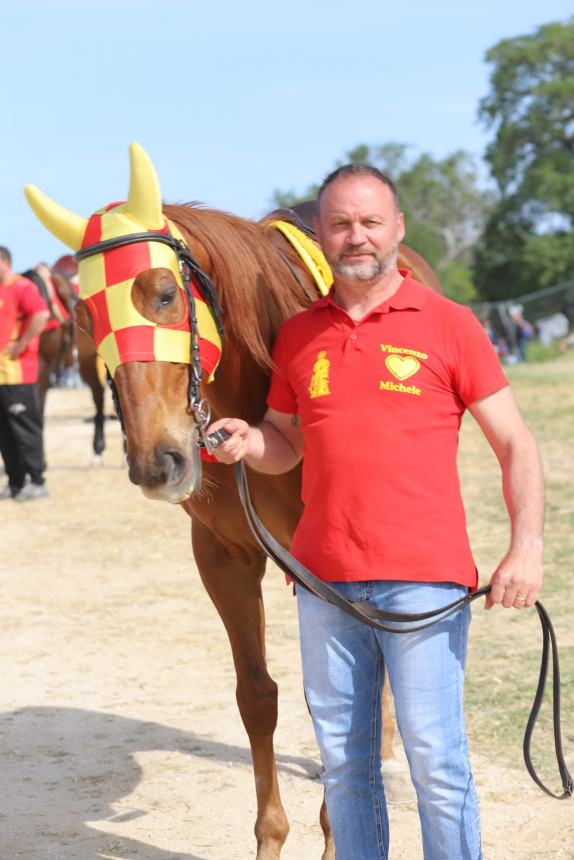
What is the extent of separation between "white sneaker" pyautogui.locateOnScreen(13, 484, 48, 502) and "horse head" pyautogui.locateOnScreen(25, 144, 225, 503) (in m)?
8.18

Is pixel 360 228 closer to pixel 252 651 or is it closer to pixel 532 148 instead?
pixel 252 651

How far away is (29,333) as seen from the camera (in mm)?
10133

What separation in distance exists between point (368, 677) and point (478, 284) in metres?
44.1

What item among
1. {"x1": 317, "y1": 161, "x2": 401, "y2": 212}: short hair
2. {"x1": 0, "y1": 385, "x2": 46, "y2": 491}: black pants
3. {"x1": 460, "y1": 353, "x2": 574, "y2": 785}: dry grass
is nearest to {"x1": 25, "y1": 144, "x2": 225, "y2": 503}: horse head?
{"x1": 317, "y1": 161, "x2": 401, "y2": 212}: short hair

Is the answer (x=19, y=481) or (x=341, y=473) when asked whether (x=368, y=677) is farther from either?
(x=19, y=481)

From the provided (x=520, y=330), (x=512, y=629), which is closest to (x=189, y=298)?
(x=512, y=629)

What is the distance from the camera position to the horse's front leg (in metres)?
3.62

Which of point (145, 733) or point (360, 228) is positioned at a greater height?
point (360, 228)

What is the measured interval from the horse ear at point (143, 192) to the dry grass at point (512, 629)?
2.53 metres

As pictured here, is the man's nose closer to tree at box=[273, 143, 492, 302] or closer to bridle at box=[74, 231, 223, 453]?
bridle at box=[74, 231, 223, 453]

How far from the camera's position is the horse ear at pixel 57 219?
9.62 ft

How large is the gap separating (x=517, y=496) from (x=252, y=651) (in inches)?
57.4

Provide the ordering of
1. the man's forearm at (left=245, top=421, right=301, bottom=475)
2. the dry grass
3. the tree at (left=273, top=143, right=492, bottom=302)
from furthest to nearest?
the tree at (left=273, top=143, right=492, bottom=302)
the dry grass
the man's forearm at (left=245, top=421, right=301, bottom=475)

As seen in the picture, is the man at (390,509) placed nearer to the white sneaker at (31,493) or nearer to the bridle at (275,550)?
the bridle at (275,550)
